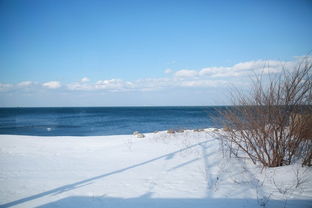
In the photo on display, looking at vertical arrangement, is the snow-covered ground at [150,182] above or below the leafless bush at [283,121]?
below

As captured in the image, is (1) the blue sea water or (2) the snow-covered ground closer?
(2) the snow-covered ground

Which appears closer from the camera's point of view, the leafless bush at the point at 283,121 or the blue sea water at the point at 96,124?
the leafless bush at the point at 283,121

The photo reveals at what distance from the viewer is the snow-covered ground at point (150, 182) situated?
3.73 meters

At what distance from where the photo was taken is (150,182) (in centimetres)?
466

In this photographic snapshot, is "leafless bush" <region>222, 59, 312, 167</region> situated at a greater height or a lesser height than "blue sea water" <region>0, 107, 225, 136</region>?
greater

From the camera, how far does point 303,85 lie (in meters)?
4.76

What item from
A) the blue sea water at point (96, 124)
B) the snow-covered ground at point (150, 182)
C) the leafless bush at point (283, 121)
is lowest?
the blue sea water at point (96, 124)

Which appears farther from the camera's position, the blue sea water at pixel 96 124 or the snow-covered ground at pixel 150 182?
the blue sea water at pixel 96 124

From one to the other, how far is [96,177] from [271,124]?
15.9 feet

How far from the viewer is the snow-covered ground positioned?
373 centimetres

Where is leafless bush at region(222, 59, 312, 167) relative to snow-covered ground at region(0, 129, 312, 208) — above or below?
above

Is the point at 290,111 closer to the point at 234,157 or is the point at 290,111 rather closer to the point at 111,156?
the point at 234,157

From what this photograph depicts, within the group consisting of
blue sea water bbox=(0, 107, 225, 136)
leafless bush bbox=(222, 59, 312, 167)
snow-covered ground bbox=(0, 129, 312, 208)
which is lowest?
blue sea water bbox=(0, 107, 225, 136)

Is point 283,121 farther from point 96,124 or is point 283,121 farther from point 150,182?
point 96,124
